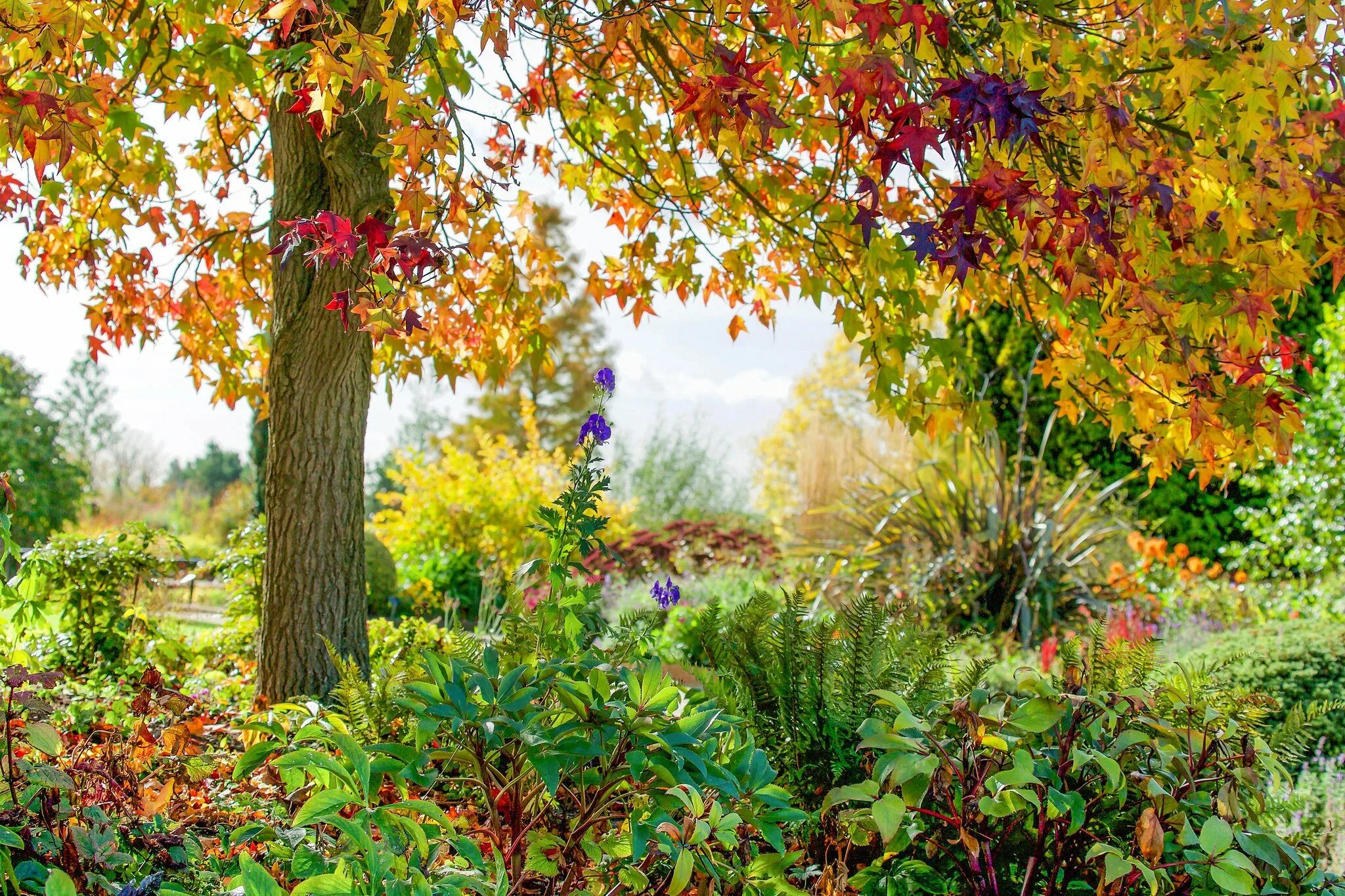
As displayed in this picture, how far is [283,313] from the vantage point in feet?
10.6

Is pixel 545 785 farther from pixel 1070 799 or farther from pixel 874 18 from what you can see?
pixel 874 18

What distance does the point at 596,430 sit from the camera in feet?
6.61

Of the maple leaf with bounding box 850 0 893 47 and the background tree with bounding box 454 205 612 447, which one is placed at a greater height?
the background tree with bounding box 454 205 612 447

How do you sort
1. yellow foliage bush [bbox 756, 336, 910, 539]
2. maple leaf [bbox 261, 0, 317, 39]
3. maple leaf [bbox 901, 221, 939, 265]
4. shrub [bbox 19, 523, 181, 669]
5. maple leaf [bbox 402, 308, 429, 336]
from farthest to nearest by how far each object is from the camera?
yellow foliage bush [bbox 756, 336, 910, 539], shrub [bbox 19, 523, 181, 669], maple leaf [bbox 402, 308, 429, 336], maple leaf [bbox 901, 221, 939, 265], maple leaf [bbox 261, 0, 317, 39]

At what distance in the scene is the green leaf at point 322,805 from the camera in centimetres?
129

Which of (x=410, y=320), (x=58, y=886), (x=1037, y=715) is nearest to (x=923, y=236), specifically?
(x=1037, y=715)

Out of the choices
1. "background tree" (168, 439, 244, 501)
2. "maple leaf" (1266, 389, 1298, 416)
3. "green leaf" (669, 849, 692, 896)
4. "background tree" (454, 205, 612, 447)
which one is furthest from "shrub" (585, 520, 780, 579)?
"background tree" (168, 439, 244, 501)

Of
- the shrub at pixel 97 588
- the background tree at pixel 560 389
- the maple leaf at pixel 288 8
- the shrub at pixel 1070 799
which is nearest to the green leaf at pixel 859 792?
the shrub at pixel 1070 799

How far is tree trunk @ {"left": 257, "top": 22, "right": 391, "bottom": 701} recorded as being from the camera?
3205 millimetres

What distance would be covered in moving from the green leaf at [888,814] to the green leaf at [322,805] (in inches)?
29.6

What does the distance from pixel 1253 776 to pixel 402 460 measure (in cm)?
784

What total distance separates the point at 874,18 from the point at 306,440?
7.53ft

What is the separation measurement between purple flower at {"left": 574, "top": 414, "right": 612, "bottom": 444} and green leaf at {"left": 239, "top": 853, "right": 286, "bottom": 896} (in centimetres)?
99

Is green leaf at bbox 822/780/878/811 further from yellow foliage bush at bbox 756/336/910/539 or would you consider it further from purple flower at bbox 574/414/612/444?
yellow foliage bush at bbox 756/336/910/539
